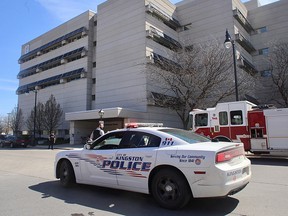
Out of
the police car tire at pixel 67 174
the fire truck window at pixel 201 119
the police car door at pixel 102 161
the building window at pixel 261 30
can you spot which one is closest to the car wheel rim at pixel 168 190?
the police car door at pixel 102 161

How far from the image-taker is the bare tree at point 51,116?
4491 centimetres

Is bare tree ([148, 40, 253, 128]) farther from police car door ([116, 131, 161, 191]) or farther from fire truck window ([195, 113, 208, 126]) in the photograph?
police car door ([116, 131, 161, 191])

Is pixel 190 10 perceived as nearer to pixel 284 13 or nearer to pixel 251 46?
pixel 251 46

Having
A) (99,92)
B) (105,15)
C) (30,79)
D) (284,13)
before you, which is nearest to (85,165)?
(99,92)

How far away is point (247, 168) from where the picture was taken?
571 cm

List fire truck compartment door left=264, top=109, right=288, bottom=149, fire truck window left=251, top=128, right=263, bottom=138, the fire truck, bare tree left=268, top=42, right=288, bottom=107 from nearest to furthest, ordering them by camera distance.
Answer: fire truck compartment door left=264, top=109, right=288, bottom=149 → the fire truck → fire truck window left=251, top=128, right=263, bottom=138 → bare tree left=268, top=42, right=288, bottom=107

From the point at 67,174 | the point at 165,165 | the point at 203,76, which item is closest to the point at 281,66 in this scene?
the point at 203,76

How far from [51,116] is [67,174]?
39.9 m

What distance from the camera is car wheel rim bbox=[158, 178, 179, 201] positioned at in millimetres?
5287

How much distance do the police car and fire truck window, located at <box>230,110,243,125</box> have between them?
356 inches

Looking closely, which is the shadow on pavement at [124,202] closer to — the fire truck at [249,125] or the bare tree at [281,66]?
the fire truck at [249,125]

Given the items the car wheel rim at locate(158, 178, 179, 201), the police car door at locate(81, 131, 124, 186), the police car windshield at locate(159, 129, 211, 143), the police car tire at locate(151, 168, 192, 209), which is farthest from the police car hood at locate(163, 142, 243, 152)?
the police car door at locate(81, 131, 124, 186)

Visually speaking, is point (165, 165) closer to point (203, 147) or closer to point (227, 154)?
point (203, 147)

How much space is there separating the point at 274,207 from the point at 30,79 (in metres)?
61.6
